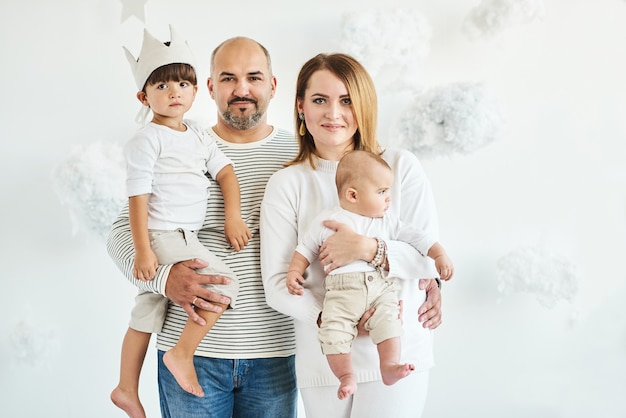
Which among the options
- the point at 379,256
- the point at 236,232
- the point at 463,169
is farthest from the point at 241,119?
the point at 463,169

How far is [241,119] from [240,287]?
437 millimetres

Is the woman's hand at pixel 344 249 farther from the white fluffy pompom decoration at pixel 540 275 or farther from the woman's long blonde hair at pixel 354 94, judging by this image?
the white fluffy pompom decoration at pixel 540 275

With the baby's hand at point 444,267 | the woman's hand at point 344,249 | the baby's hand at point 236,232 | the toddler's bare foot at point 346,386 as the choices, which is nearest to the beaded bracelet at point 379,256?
the woman's hand at point 344,249

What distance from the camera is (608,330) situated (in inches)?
122

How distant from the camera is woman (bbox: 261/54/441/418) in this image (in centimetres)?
167

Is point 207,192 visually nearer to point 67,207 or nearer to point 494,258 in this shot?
point 67,207

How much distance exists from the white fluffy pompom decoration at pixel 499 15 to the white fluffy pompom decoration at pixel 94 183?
153 centimetres

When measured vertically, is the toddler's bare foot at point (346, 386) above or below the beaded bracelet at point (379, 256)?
below

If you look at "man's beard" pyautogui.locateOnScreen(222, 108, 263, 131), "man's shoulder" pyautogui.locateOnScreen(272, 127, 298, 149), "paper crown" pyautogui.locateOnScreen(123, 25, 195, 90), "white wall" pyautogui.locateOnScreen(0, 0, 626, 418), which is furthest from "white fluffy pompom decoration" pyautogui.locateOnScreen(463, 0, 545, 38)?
"paper crown" pyautogui.locateOnScreen(123, 25, 195, 90)

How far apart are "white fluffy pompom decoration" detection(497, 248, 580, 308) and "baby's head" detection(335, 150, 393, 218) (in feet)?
4.83

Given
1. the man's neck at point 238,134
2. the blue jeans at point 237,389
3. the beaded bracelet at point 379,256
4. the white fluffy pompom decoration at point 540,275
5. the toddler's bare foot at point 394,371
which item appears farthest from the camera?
the white fluffy pompom decoration at point 540,275

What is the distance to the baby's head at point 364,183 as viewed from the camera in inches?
65.1

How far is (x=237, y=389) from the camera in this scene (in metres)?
1.93

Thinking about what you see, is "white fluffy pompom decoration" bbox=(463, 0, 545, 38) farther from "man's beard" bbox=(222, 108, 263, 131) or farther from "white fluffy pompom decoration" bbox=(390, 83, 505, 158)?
"man's beard" bbox=(222, 108, 263, 131)
